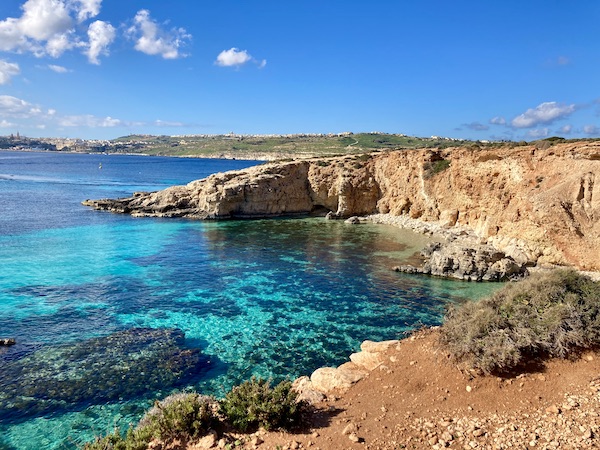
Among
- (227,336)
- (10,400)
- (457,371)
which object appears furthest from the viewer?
(227,336)

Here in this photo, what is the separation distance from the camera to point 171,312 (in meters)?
21.2

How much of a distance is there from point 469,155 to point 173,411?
41.3m

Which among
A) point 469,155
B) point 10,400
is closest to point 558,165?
point 469,155

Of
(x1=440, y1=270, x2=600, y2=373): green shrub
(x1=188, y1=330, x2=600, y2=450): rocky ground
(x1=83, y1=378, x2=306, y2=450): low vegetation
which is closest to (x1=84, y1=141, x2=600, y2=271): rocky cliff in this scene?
(x1=440, y1=270, x2=600, y2=373): green shrub

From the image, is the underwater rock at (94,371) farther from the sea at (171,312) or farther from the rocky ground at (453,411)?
the rocky ground at (453,411)

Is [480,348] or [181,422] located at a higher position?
[480,348]

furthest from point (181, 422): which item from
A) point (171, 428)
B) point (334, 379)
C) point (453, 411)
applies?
point (453, 411)

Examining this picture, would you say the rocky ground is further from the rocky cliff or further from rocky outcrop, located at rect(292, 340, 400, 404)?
the rocky cliff

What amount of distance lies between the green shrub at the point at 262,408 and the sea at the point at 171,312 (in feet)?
9.98

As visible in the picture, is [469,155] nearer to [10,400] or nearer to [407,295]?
[407,295]

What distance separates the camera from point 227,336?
60.2 feet

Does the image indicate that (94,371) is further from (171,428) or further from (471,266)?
(471,266)

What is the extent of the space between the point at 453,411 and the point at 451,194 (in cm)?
3918

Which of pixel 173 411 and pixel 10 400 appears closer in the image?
pixel 173 411
